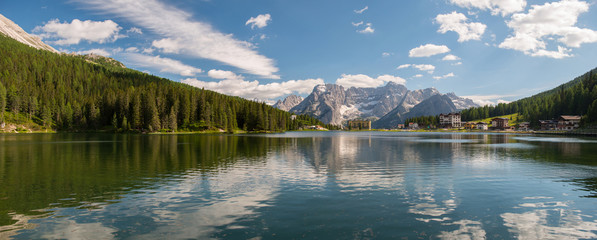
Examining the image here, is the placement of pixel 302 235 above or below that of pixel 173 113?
below

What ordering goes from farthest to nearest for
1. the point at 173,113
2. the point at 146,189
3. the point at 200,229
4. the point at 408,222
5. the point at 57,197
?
the point at 173,113 → the point at 146,189 → the point at 57,197 → the point at 408,222 → the point at 200,229

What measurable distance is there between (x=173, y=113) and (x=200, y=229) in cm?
18349

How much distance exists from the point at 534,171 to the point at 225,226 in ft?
Answer: 138

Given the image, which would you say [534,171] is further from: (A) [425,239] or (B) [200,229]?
(B) [200,229]

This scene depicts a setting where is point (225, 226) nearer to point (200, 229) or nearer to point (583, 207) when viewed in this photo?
point (200, 229)

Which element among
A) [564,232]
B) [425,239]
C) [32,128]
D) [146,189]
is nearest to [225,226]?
[425,239]

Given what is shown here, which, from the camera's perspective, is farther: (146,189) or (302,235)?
(146,189)

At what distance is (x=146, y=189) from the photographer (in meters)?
26.2

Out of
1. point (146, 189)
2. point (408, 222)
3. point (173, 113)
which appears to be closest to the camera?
point (408, 222)

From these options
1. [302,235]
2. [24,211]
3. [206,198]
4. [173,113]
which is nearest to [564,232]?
[302,235]

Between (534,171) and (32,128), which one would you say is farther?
(32,128)

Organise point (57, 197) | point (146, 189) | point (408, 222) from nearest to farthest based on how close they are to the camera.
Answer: point (408, 222), point (57, 197), point (146, 189)

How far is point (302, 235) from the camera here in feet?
50.0

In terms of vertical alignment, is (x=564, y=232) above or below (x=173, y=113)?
below
